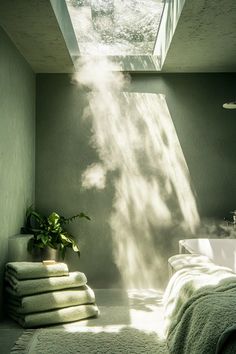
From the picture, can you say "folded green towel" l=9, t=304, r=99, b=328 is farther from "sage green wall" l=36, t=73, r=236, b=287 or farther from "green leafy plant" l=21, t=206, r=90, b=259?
"sage green wall" l=36, t=73, r=236, b=287

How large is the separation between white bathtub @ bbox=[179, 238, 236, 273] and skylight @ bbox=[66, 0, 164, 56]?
2.11 meters

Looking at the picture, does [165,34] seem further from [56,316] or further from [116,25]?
[56,316]

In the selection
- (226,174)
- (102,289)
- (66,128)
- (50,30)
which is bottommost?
(102,289)

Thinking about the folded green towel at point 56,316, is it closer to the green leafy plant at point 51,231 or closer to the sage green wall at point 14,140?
the sage green wall at point 14,140

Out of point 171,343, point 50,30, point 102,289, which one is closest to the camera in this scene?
point 171,343

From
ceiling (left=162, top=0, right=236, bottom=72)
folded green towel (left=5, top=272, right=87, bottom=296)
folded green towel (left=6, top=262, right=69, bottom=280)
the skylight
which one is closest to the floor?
folded green towel (left=5, top=272, right=87, bottom=296)

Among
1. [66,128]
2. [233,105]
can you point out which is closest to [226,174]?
[233,105]

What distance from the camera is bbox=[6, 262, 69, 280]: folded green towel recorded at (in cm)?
334

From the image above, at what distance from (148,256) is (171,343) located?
226cm

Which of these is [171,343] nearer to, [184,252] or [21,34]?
[184,252]

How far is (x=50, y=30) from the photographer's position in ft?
11.4

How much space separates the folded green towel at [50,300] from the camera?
323 centimetres

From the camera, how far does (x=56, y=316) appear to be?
326 cm

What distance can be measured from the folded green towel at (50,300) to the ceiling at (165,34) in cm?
211
